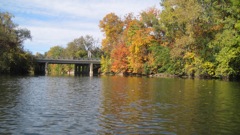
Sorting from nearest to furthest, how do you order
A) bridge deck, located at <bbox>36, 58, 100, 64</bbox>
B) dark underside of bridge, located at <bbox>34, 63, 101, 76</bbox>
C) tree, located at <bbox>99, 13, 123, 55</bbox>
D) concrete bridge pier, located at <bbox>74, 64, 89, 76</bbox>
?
tree, located at <bbox>99, 13, 123, 55</bbox>
bridge deck, located at <bbox>36, 58, 100, 64</bbox>
dark underside of bridge, located at <bbox>34, 63, 101, 76</bbox>
concrete bridge pier, located at <bbox>74, 64, 89, 76</bbox>

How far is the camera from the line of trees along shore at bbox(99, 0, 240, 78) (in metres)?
49.4

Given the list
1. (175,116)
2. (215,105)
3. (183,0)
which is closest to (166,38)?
(183,0)

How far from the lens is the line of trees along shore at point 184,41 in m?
49.4

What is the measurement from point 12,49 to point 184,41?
40099 millimetres

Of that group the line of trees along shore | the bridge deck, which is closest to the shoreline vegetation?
the line of trees along shore

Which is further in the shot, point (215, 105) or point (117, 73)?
point (117, 73)

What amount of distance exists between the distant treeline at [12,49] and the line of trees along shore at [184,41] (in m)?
24.7

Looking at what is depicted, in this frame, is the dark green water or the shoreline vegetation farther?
the shoreline vegetation

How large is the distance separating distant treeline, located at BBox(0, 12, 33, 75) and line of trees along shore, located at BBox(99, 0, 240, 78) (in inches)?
973

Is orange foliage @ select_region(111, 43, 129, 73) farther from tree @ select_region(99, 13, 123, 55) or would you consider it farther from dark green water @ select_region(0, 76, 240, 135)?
dark green water @ select_region(0, 76, 240, 135)

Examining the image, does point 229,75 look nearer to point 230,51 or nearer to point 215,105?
point 230,51

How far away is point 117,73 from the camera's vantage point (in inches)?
3654

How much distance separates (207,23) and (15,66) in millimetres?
48062

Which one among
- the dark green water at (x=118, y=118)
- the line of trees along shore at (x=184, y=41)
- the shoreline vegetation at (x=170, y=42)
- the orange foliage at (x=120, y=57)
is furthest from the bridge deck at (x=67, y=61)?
the dark green water at (x=118, y=118)
